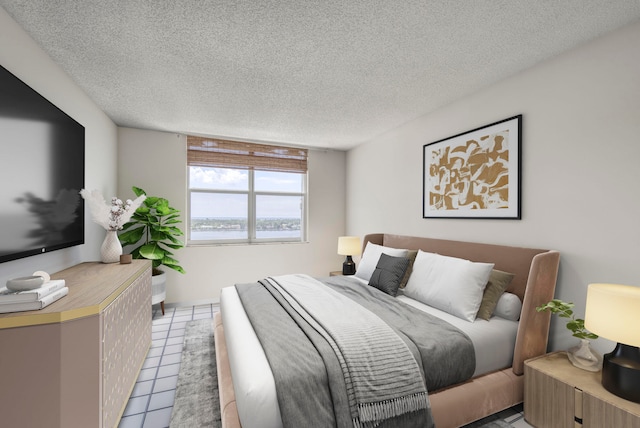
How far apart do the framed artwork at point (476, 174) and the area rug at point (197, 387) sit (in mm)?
2654

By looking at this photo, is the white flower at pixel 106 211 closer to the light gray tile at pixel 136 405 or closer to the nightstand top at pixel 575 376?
the light gray tile at pixel 136 405

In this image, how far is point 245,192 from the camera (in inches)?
179

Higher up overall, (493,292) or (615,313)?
(615,313)

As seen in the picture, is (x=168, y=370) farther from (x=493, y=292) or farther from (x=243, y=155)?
(x=243, y=155)

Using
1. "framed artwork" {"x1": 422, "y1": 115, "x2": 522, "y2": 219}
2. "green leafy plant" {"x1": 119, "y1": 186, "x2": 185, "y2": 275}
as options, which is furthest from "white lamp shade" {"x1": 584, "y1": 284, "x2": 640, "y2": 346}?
"green leafy plant" {"x1": 119, "y1": 186, "x2": 185, "y2": 275}

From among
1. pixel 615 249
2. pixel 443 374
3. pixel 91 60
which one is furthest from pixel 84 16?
pixel 615 249

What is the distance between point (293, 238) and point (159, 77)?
Answer: 3.06 meters

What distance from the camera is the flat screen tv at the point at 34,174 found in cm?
152

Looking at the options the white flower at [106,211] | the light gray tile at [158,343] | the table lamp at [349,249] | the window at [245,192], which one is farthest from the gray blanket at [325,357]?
the window at [245,192]

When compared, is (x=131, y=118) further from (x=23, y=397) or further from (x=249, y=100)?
(x=23, y=397)

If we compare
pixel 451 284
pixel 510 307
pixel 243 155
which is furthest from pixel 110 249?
pixel 510 307

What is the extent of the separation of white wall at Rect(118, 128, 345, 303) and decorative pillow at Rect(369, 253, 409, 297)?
203cm

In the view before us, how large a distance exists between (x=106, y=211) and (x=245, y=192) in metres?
2.16

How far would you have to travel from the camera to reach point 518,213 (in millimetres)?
2346
